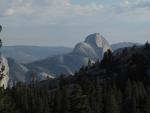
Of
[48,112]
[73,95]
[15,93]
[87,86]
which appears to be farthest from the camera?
[15,93]

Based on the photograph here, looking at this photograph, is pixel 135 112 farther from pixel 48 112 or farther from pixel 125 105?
pixel 48 112

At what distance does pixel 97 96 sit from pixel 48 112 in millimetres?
18539

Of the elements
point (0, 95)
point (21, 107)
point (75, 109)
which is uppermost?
point (0, 95)

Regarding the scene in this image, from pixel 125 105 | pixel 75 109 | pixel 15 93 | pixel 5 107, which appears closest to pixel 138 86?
pixel 125 105

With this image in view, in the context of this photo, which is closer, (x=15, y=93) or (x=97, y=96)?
(x=97, y=96)

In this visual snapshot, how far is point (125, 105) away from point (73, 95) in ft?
362

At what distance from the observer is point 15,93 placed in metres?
188

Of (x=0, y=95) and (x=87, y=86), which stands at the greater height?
(x=0, y=95)

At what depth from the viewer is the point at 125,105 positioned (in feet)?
501

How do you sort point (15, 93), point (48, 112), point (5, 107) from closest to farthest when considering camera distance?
point (5, 107)
point (48, 112)
point (15, 93)

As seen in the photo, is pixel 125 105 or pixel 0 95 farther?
pixel 125 105

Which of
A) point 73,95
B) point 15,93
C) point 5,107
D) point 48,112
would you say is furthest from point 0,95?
point 15,93

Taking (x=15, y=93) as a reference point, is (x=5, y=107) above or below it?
above

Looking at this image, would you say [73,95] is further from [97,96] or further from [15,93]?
[15,93]
